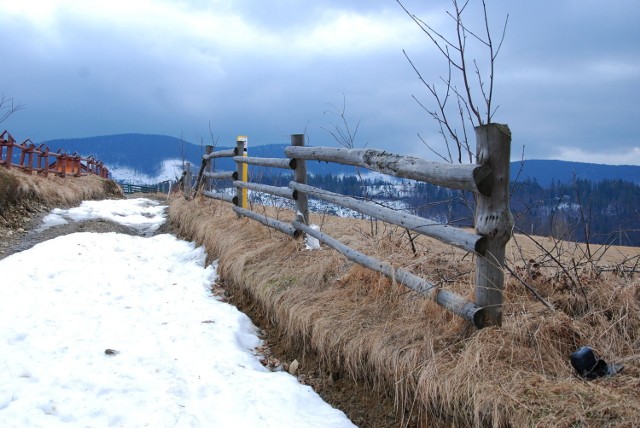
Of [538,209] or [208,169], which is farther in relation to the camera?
[208,169]

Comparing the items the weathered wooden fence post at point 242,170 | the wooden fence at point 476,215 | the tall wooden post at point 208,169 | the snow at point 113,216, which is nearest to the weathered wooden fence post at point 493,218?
the wooden fence at point 476,215

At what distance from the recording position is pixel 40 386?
332 centimetres

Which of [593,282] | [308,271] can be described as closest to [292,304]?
[308,271]

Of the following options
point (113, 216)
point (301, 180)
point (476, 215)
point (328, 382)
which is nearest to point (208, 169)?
point (113, 216)

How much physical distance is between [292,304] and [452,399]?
2153 millimetres

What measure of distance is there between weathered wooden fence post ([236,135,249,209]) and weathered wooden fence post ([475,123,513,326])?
19.5 feet

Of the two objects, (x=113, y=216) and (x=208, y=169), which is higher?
(x=208, y=169)

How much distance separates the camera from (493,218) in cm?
304

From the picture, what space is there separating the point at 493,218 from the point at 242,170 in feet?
20.6

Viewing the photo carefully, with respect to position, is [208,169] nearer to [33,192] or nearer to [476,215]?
[33,192]

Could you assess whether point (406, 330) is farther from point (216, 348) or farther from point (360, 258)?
point (216, 348)

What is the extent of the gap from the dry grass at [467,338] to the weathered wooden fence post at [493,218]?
19 cm

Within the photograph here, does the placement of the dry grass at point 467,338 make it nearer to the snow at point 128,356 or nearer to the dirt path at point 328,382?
the dirt path at point 328,382

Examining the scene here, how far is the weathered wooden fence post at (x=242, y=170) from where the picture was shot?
8609mm
